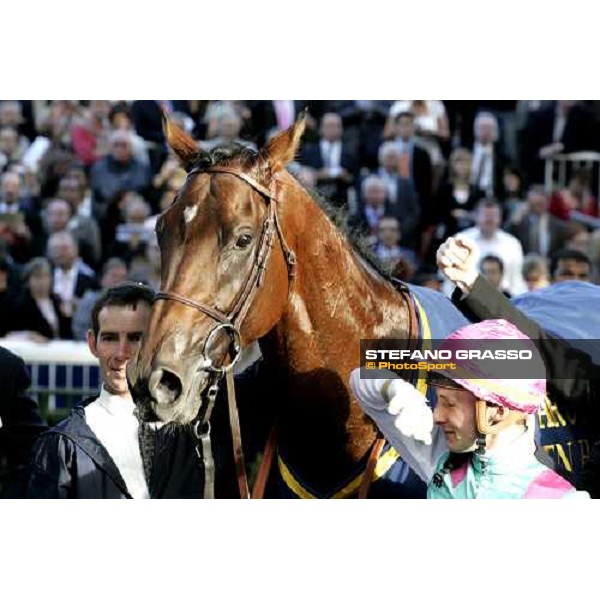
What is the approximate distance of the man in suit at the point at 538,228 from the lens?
6.29 m

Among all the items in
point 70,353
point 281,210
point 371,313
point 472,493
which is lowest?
point 70,353

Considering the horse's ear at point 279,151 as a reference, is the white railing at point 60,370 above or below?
below

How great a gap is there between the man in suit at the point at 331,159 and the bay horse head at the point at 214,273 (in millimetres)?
2745

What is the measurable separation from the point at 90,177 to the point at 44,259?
1.94 feet

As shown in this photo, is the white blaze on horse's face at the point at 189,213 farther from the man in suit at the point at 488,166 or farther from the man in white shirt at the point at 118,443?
the man in suit at the point at 488,166

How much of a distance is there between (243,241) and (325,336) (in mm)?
406

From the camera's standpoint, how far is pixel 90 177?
6062mm

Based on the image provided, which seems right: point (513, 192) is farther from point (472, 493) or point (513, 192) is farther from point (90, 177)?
point (472, 493)

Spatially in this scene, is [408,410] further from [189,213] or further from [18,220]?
[18,220]

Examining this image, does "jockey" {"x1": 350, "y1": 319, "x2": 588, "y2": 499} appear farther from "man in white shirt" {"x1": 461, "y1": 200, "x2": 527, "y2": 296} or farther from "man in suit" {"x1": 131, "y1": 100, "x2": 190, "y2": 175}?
"man in white shirt" {"x1": 461, "y1": 200, "x2": 527, "y2": 296}

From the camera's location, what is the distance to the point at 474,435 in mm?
3229

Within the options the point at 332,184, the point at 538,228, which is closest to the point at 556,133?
the point at 538,228

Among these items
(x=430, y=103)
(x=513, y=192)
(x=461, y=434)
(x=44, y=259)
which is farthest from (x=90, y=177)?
(x=461, y=434)

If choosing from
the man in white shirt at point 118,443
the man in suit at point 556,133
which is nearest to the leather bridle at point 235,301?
the man in white shirt at point 118,443
